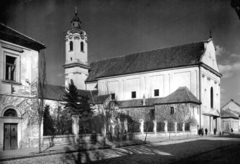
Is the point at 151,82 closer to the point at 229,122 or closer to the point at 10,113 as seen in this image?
the point at 229,122

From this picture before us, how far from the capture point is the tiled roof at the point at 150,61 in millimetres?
41656

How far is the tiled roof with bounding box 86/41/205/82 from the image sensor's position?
41656 mm

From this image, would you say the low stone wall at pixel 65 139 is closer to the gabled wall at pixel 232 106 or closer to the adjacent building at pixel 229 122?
the adjacent building at pixel 229 122

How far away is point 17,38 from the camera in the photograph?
1828 centimetres

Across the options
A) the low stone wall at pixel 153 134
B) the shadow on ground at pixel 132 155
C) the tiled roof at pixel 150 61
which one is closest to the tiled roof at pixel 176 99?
the tiled roof at pixel 150 61

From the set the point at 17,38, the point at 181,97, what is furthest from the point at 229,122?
the point at 17,38

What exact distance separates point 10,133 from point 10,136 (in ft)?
0.66

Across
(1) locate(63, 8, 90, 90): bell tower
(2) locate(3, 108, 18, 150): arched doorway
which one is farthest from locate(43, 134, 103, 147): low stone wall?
(1) locate(63, 8, 90, 90): bell tower

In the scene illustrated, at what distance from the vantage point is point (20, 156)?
13.4 m

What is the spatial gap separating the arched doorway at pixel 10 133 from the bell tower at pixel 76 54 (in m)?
32.4

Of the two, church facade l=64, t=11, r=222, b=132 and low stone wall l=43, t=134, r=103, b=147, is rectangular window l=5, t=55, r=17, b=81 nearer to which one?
low stone wall l=43, t=134, r=103, b=147

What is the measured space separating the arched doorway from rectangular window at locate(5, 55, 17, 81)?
88.6 inches

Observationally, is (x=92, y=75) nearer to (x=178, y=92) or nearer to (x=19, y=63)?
(x=178, y=92)

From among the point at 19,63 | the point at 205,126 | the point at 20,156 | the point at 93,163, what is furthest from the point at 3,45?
the point at 205,126
